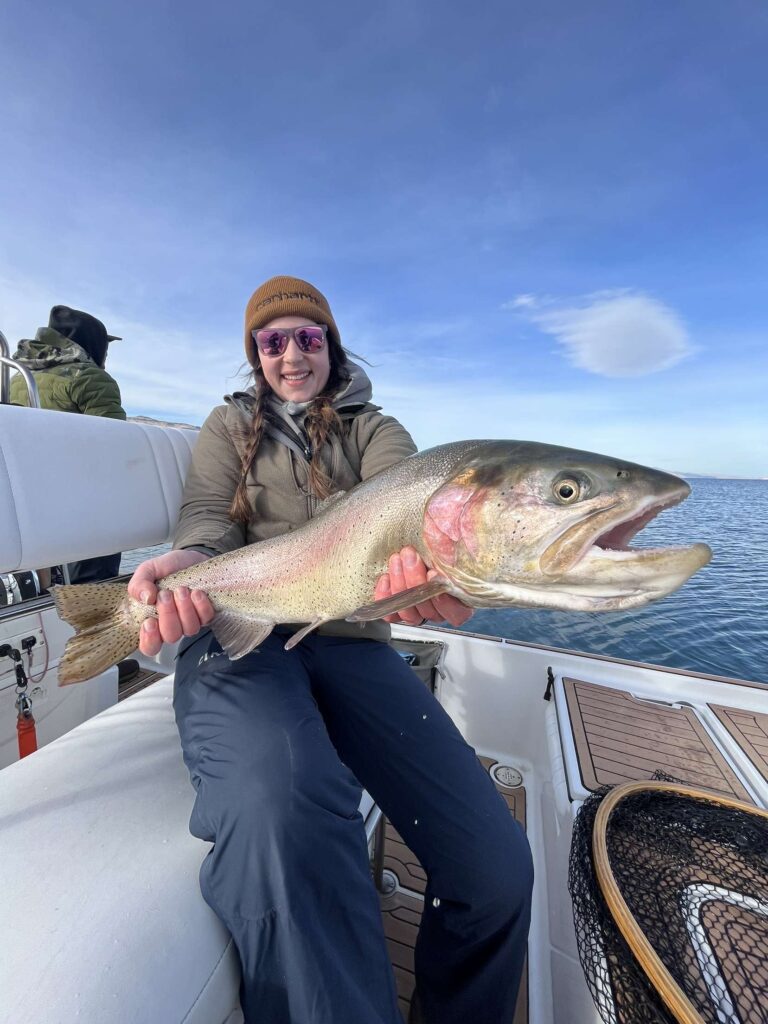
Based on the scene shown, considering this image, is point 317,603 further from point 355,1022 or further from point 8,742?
point 8,742

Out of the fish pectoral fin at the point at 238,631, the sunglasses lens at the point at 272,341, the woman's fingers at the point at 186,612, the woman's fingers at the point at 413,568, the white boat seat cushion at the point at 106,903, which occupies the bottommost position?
the white boat seat cushion at the point at 106,903

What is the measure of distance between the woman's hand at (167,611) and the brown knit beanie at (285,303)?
1759 mm

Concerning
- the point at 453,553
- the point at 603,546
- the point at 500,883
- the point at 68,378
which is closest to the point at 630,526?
the point at 603,546

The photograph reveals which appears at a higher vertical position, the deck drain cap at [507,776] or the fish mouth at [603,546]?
the fish mouth at [603,546]

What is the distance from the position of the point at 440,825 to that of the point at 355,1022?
702mm

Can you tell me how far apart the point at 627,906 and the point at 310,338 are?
10.6 feet

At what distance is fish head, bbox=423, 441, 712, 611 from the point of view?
1475 mm

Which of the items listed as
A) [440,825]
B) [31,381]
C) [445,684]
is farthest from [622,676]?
[31,381]

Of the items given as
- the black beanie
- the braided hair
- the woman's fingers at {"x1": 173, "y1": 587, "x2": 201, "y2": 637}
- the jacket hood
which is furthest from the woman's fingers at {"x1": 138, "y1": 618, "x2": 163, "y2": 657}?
the black beanie

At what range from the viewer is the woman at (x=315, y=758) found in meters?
1.44

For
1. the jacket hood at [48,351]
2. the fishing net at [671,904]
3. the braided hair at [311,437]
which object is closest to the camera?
the fishing net at [671,904]

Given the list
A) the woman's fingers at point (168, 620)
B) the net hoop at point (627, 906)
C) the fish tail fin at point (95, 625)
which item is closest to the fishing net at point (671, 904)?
the net hoop at point (627, 906)

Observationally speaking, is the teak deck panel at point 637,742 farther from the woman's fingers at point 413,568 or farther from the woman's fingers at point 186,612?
the woman's fingers at point 186,612

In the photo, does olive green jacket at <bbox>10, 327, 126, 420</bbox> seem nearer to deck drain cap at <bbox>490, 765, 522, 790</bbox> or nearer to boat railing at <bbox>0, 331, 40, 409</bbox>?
boat railing at <bbox>0, 331, 40, 409</bbox>
